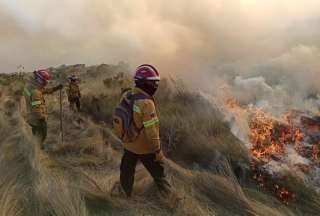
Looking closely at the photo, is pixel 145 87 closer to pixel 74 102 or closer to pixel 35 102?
pixel 35 102

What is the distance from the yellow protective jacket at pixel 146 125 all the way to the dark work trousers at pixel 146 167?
15 centimetres

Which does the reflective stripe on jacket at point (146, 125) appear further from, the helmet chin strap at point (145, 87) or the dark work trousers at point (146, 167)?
the dark work trousers at point (146, 167)

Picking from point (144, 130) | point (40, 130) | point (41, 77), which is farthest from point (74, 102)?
point (144, 130)

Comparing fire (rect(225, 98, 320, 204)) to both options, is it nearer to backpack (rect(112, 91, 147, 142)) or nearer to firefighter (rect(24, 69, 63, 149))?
backpack (rect(112, 91, 147, 142))

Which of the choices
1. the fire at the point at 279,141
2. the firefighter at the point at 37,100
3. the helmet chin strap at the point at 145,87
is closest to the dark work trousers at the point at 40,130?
the firefighter at the point at 37,100

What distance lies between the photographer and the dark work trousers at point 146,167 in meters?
5.92

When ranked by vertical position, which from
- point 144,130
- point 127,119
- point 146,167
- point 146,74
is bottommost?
point 146,167

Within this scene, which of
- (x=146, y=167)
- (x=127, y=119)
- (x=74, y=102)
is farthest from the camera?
(x=74, y=102)

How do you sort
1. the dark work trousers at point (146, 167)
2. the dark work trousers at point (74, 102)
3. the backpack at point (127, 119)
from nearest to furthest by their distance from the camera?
the backpack at point (127, 119) < the dark work trousers at point (146, 167) < the dark work trousers at point (74, 102)

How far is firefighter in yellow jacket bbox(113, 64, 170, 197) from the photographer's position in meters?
5.63

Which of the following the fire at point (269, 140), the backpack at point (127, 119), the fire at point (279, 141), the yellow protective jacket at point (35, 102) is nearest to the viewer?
the backpack at point (127, 119)

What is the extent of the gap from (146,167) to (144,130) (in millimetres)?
574

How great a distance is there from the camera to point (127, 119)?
5.75 m

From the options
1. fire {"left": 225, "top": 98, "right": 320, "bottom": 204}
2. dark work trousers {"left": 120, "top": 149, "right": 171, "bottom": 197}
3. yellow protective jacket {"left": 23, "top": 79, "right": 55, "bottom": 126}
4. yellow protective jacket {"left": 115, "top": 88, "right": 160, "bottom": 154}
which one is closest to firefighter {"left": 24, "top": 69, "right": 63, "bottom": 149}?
yellow protective jacket {"left": 23, "top": 79, "right": 55, "bottom": 126}
